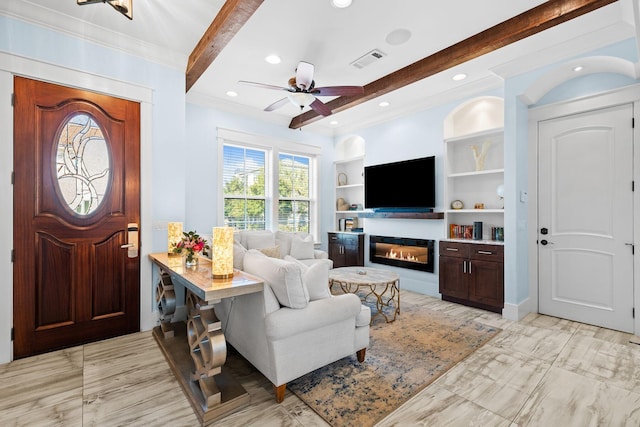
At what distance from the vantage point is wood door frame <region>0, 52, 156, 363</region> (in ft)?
8.30

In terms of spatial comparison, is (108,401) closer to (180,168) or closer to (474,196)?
(180,168)

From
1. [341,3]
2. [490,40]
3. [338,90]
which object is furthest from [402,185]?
[341,3]

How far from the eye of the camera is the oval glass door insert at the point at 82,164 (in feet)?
9.24

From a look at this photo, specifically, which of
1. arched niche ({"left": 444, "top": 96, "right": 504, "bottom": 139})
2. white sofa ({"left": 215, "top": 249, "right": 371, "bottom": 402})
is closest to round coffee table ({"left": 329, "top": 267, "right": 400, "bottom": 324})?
white sofa ({"left": 215, "top": 249, "right": 371, "bottom": 402})

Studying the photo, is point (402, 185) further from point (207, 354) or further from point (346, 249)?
point (207, 354)

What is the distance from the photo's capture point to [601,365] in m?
2.52

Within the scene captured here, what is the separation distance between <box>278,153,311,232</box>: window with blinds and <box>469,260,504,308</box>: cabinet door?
3165mm

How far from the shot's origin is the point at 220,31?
271 cm

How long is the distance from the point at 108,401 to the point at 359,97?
4.28 meters

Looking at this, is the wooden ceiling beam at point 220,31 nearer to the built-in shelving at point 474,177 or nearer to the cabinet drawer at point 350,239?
the built-in shelving at point 474,177

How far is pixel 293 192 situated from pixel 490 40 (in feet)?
12.7

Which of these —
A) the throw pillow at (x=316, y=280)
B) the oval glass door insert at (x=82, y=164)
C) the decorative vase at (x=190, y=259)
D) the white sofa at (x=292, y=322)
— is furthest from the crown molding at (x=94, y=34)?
the throw pillow at (x=316, y=280)

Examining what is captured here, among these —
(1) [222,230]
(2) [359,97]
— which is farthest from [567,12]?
(1) [222,230]

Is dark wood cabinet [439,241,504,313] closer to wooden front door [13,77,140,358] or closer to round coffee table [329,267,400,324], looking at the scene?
round coffee table [329,267,400,324]
